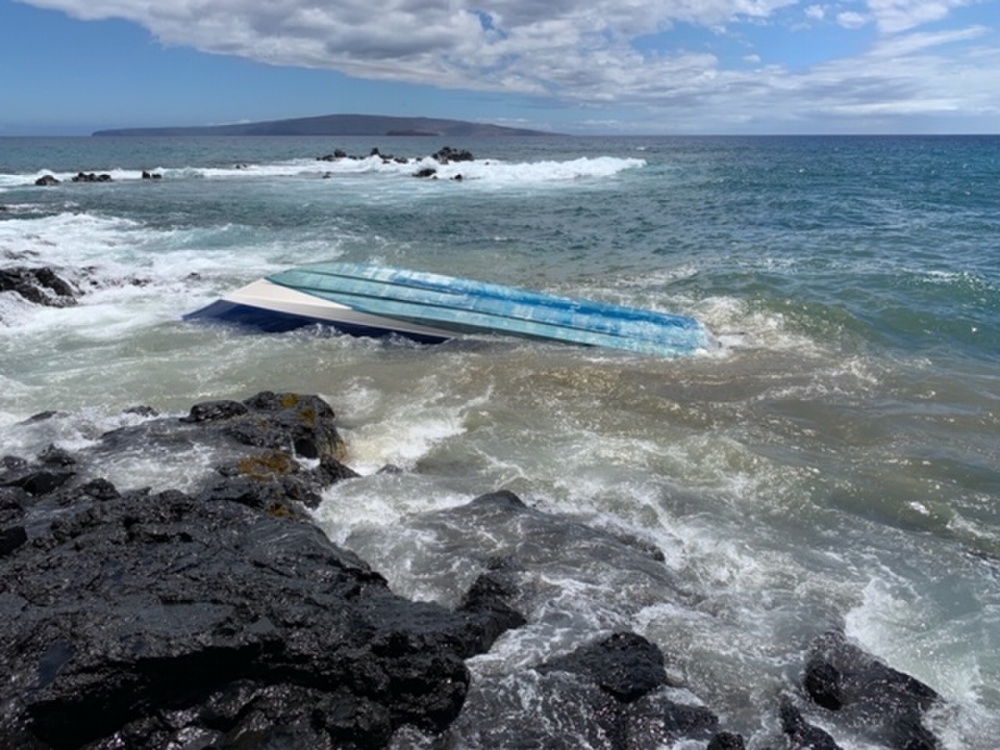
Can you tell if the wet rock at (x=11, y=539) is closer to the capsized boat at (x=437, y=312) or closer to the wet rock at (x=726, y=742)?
the wet rock at (x=726, y=742)

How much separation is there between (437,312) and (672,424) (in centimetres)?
545

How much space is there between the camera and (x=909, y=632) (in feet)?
19.0

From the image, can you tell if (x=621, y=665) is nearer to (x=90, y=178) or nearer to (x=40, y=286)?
(x=40, y=286)

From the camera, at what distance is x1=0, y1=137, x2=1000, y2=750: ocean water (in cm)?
569

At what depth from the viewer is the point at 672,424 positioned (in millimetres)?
9766

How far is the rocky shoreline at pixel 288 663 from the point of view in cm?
392

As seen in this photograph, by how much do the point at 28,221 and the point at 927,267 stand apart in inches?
1143

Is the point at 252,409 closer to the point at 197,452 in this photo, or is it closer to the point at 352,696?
the point at 197,452

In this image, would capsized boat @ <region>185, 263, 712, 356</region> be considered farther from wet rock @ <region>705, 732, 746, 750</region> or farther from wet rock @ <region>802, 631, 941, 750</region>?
wet rock @ <region>705, 732, 746, 750</region>

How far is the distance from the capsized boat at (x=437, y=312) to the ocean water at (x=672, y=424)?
0.47 meters

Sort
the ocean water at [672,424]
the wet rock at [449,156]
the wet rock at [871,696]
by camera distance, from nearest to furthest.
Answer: the wet rock at [871,696] → the ocean water at [672,424] → the wet rock at [449,156]

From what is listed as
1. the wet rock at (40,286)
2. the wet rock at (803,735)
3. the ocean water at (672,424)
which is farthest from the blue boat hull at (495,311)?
the wet rock at (803,735)

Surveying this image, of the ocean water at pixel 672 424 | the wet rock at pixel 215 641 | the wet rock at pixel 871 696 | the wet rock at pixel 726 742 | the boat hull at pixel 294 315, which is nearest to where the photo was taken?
the wet rock at pixel 215 641

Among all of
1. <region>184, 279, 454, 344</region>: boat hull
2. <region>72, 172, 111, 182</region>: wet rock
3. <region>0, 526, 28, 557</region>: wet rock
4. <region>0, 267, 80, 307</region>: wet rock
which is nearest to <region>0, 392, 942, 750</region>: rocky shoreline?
<region>0, 526, 28, 557</region>: wet rock
